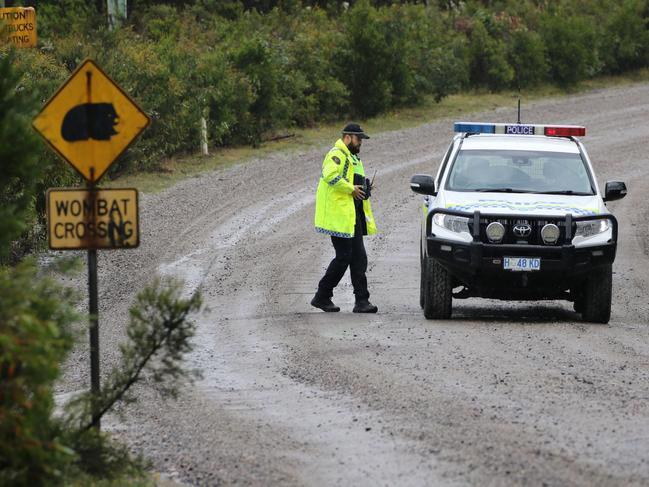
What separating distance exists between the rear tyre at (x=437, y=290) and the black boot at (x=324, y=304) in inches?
50.5

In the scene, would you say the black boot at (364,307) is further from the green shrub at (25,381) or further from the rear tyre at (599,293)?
the green shrub at (25,381)

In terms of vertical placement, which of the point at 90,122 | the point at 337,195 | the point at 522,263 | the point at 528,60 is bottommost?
the point at 522,263

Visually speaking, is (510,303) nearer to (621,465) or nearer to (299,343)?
(299,343)

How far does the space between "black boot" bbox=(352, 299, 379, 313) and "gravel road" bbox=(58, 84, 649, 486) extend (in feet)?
0.68

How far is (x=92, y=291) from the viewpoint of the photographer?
867 centimetres

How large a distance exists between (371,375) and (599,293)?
3637 millimetres

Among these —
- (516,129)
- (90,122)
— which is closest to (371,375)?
(90,122)

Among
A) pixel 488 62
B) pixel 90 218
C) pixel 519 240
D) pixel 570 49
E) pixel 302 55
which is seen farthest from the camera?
pixel 570 49

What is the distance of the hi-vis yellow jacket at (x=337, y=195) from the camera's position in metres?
14.0

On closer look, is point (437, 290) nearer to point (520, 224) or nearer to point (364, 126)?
point (520, 224)

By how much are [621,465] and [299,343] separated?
478cm

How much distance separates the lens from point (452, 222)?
13328mm

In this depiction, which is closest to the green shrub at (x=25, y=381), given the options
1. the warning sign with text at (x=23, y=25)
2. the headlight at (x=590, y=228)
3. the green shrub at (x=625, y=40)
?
the headlight at (x=590, y=228)

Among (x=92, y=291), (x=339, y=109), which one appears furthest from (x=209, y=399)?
(x=339, y=109)
